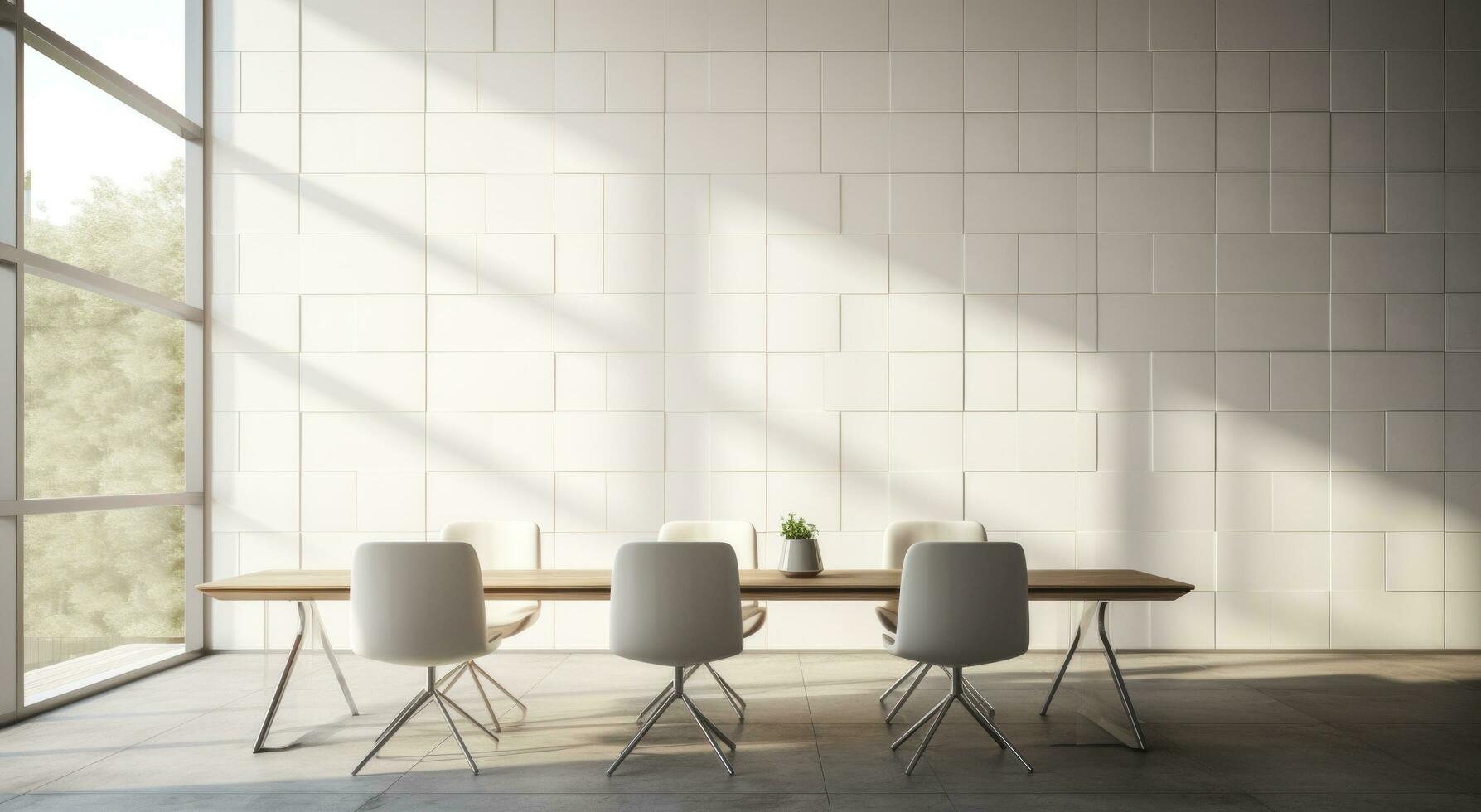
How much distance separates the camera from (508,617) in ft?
12.8

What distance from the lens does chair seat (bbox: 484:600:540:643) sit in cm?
358

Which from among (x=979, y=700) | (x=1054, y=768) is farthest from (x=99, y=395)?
(x=1054, y=768)

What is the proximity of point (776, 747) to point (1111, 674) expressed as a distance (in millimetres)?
1386

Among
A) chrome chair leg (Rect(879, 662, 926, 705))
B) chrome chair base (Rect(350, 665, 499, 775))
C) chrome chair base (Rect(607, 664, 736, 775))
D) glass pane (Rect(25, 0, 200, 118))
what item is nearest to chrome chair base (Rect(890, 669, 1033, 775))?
chrome chair leg (Rect(879, 662, 926, 705))

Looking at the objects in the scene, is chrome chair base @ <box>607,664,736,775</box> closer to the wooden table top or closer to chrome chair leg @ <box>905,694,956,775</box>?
the wooden table top

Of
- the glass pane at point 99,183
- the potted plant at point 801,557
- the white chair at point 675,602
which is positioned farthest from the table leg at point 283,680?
the glass pane at point 99,183

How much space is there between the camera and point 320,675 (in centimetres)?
407

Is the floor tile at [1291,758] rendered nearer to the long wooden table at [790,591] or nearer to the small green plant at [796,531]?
the long wooden table at [790,591]

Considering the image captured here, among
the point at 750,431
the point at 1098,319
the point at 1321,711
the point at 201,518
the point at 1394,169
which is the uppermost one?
the point at 1394,169

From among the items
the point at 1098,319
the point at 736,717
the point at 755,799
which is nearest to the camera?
the point at 755,799

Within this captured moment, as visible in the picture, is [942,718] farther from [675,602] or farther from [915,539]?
[675,602]

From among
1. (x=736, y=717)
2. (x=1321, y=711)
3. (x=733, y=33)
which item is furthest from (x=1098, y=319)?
(x=736, y=717)

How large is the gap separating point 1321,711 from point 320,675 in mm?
4555

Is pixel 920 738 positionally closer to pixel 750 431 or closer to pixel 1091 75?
pixel 750 431
